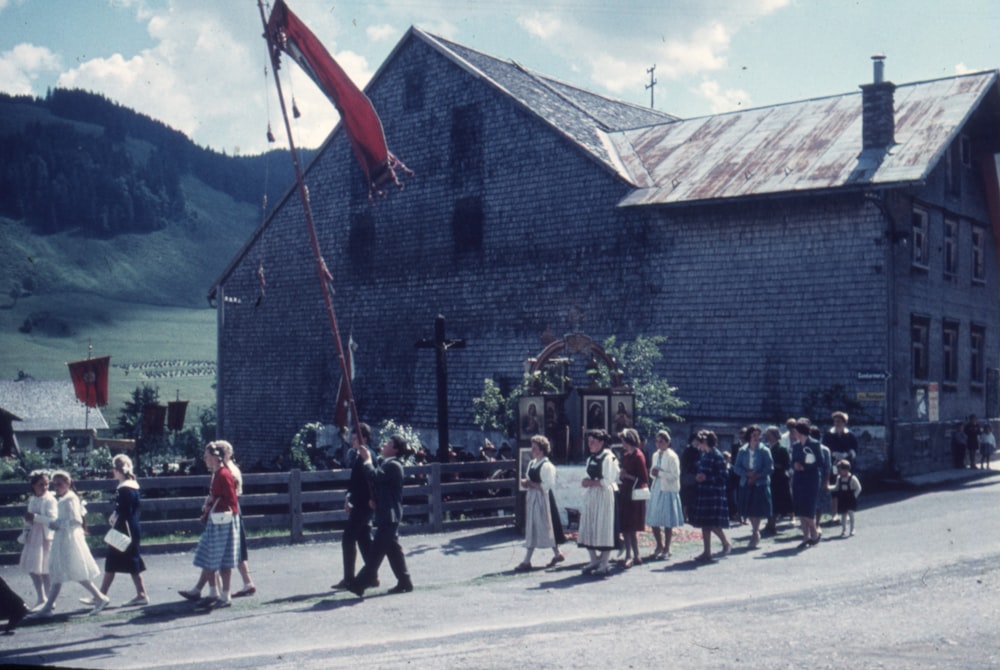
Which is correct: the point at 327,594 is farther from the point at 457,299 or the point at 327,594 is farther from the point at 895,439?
the point at 457,299

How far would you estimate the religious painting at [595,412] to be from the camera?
18.3m

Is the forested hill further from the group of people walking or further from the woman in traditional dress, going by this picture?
the woman in traditional dress

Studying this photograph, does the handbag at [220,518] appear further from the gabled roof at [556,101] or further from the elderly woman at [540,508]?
the gabled roof at [556,101]

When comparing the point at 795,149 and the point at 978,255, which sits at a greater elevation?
the point at 795,149

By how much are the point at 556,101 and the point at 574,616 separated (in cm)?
2311

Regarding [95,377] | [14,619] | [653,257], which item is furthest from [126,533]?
[653,257]

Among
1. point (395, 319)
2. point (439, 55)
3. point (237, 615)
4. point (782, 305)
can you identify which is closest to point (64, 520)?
point (237, 615)

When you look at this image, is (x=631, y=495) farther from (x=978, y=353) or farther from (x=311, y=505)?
(x=978, y=353)

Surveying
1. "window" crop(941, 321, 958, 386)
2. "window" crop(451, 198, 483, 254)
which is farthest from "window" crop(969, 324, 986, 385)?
"window" crop(451, 198, 483, 254)

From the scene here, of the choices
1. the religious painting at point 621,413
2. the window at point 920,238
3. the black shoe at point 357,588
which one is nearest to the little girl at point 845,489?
the religious painting at point 621,413

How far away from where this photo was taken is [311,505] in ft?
71.8

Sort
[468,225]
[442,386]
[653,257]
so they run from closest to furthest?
[442,386], [653,257], [468,225]

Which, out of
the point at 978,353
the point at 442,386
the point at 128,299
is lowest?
the point at 442,386

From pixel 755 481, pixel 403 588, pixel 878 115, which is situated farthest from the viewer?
pixel 878 115
